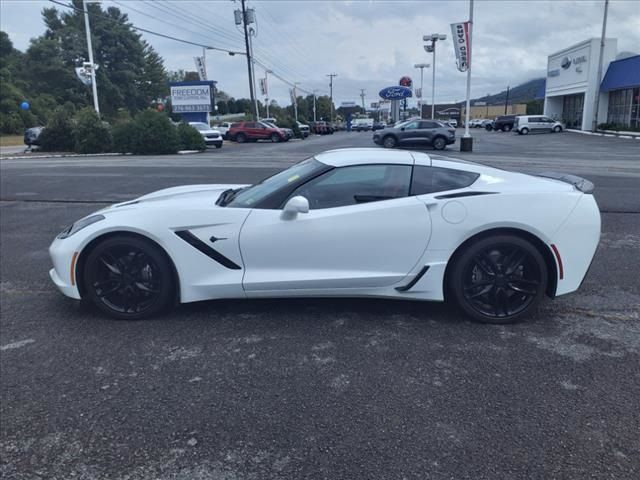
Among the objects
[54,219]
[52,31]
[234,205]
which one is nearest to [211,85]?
[54,219]

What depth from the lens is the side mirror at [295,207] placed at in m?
3.65

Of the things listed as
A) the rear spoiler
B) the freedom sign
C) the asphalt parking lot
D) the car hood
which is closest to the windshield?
the car hood

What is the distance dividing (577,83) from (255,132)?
29.3 m

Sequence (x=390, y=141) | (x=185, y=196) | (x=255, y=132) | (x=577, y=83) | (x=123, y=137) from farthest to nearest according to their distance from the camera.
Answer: (x=577, y=83) < (x=255, y=132) < (x=123, y=137) < (x=390, y=141) < (x=185, y=196)

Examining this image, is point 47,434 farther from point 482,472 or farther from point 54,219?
point 54,219

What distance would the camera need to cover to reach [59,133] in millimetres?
29672

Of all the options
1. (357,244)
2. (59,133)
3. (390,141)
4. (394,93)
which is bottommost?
(390,141)

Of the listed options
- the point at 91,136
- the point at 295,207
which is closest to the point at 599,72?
the point at 91,136

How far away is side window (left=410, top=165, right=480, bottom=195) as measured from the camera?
3893 mm

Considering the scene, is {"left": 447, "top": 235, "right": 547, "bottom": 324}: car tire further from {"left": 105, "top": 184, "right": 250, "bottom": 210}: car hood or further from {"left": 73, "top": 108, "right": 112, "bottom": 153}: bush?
{"left": 73, "top": 108, "right": 112, "bottom": 153}: bush

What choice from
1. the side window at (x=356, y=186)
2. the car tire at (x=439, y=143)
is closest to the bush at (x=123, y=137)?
Answer: the car tire at (x=439, y=143)

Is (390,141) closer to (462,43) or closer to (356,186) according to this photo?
(462,43)

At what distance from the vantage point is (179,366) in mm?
3307

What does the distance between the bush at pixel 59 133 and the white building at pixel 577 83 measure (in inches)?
1537
